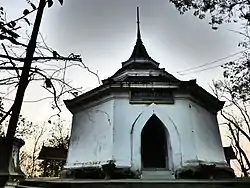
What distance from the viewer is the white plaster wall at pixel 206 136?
10.5 meters

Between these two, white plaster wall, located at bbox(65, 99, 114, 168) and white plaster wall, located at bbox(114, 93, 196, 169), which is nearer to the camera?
white plaster wall, located at bbox(114, 93, 196, 169)

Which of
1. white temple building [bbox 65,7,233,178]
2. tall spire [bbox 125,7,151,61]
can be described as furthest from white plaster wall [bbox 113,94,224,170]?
tall spire [bbox 125,7,151,61]

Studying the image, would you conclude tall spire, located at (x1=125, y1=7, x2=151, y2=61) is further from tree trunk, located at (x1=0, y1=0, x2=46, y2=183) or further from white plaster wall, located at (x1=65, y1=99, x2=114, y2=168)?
tree trunk, located at (x1=0, y1=0, x2=46, y2=183)

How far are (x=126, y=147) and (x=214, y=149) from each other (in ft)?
11.3

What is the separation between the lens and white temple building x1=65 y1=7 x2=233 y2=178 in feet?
32.8

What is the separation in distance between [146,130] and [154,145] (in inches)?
29.8

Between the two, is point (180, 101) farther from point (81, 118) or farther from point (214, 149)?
point (81, 118)

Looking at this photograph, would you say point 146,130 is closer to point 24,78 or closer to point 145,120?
point 145,120

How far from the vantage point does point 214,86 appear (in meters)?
19.9

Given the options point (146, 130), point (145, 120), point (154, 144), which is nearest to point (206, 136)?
point (154, 144)

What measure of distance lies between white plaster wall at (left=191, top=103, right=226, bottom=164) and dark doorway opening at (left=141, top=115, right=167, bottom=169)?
1.19m

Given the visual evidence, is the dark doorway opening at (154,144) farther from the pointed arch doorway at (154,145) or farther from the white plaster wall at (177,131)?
the white plaster wall at (177,131)

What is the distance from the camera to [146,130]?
1126cm

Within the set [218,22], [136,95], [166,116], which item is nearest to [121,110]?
[136,95]
